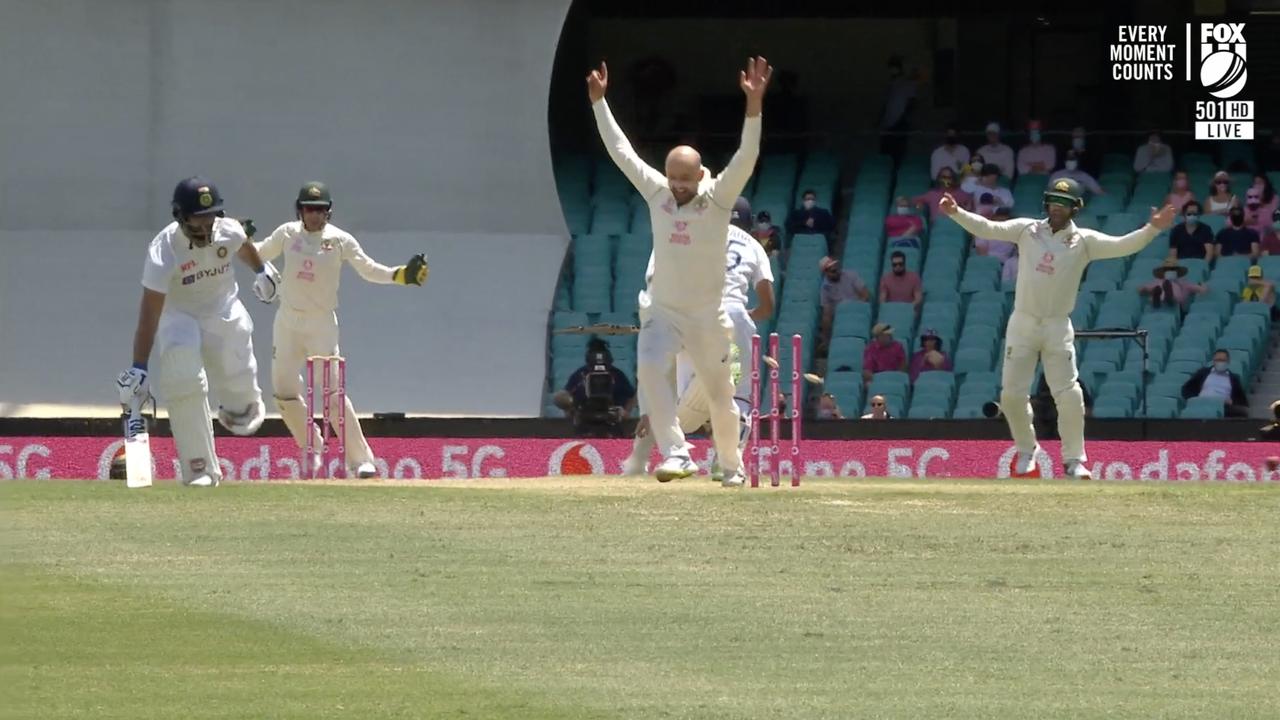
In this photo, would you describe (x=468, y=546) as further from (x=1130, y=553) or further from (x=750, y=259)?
(x=750, y=259)

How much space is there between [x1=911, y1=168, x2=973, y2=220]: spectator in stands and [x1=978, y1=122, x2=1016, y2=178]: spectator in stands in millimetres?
442

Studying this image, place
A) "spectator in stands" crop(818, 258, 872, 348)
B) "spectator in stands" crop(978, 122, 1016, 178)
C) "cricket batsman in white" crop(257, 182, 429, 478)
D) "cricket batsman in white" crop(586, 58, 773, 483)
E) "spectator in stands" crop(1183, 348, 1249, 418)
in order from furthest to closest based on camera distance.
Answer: "spectator in stands" crop(978, 122, 1016, 178), "spectator in stands" crop(818, 258, 872, 348), "spectator in stands" crop(1183, 348, 1249, 418), "cricket batsman in white" crop(257, 182, 429, 478), "cricket batsman in white" crop(586, 58, 773, 483)

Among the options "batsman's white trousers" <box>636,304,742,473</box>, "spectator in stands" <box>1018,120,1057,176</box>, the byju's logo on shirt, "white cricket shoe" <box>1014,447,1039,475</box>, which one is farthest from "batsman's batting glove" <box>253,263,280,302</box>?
"spectator in stands" <box>1018,120,1057,176</box>

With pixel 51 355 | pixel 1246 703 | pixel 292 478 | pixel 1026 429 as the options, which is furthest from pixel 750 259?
pixel 51 355

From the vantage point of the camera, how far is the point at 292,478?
18.1 metres

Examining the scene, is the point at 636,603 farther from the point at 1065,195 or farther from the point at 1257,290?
the point at 1257,290

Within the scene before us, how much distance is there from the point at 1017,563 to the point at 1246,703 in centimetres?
299

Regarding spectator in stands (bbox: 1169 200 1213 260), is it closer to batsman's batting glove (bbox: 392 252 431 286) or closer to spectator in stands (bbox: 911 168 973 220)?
spectator in stands (bbox: 911 168 973 220)

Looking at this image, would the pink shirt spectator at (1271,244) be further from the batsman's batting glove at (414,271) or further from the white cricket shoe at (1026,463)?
the batsman's batting glove at (414,271)

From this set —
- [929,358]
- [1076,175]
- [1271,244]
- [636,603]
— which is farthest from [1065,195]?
[1076,175]

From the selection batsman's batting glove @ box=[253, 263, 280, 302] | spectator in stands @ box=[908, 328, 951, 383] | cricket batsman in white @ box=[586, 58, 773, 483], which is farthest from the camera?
spectator in stands @ box=[908, 328, 951, 383]

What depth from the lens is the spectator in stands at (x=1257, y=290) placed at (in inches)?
852

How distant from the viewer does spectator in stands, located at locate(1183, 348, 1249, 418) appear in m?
20.3

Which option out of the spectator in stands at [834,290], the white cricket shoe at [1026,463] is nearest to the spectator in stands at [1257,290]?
the spectator in stands at [834,290]
